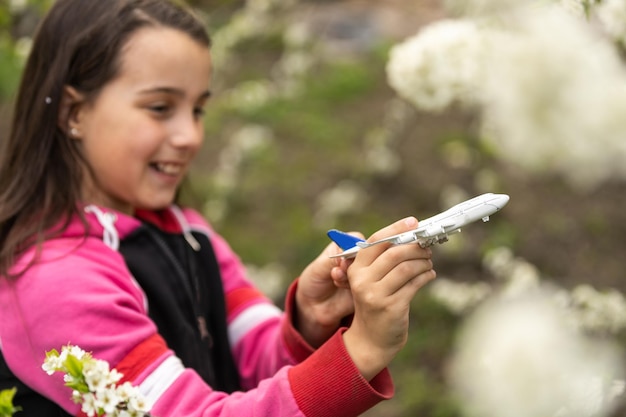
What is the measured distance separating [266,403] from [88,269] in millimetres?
402

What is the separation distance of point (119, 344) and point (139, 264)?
0.27 metres

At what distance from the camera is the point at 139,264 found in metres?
1.66

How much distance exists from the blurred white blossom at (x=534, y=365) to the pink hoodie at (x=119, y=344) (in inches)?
21.1

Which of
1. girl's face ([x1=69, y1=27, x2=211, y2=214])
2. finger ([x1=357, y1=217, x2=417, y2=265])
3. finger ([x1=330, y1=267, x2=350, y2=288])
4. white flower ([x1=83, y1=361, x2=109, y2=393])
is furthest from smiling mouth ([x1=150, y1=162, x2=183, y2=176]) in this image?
white flower ([x1=83, y1=361, x2=109, y2=393])

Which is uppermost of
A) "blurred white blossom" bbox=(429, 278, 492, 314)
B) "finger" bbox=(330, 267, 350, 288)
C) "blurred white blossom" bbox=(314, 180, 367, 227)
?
"finger" bbox=(330, 267, 350, 288)

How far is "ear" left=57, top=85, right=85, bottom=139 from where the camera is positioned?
1.73 meters

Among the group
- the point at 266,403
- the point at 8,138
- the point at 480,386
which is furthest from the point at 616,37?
the point at 8,138

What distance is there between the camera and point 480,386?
2.17m

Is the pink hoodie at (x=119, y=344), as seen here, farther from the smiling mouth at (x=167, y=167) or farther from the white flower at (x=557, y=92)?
the white flower at (x=557, y=92)

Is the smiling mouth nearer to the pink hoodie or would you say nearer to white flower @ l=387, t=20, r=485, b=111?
the pink hoodie

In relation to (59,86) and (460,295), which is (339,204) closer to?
(460,295)

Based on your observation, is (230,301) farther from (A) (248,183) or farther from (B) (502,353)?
(A) (248,183)

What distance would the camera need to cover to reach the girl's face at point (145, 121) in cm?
167

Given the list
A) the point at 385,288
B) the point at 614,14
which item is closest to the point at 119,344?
the point at 385,288
